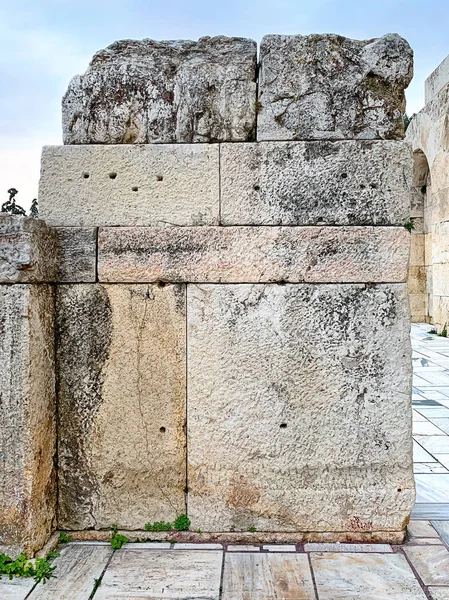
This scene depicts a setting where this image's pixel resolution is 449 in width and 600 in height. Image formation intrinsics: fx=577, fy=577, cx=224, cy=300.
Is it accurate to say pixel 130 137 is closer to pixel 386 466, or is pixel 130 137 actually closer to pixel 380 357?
pixel 380 357

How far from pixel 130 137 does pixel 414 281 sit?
38.6 ft

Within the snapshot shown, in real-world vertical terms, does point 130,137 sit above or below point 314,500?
above

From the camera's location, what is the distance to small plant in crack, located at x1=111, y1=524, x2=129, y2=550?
3.03 metres

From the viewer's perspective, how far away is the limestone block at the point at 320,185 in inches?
120

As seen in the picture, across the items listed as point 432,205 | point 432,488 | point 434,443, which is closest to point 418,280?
point 432,205

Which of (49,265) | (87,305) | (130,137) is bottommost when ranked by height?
(87,305)

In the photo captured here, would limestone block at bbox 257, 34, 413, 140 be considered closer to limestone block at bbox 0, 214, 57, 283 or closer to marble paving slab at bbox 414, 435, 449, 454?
limestone block at bbox 0, 214, 57, 283

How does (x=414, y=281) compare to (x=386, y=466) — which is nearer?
(x=386, y=466)

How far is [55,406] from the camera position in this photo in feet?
10.2

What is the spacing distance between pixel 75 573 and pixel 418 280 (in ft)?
40.6

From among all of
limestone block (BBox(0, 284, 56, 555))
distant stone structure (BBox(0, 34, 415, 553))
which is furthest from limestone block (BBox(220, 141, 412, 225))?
limestone block (BBox(0, 284, 56, 555))

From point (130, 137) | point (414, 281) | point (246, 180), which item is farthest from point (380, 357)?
point (414, 281)

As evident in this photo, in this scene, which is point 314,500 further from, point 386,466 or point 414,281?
point 414,281

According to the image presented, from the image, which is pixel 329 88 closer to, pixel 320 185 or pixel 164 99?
pixel 320 185
